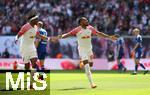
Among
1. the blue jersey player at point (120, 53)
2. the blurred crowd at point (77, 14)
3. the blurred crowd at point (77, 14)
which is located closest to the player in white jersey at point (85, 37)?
the blue jersey player at point (120, 53)

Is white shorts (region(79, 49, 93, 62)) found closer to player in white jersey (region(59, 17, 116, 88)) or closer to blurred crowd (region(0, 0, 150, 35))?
player in white jersey (region(59, 17, 116, 88))

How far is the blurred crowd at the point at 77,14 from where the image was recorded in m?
41.5

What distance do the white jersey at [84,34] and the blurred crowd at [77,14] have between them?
1643 cm

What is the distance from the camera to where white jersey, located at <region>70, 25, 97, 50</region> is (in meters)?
22.9

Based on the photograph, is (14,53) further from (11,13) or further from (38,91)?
(38,91)

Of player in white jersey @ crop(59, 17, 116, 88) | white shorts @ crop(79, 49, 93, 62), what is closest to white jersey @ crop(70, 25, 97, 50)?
player in white jersey @ crop(59, 17, 116, 88)

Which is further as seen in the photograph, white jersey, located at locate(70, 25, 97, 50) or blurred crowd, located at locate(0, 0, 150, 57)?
blurred crowd, located at locate(0, 0, 150, 57)

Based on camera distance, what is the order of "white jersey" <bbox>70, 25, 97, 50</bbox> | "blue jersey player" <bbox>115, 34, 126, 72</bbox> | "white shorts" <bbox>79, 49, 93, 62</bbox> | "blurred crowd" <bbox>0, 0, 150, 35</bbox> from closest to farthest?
"white shorts" <bbox>79, 49, 93, 62</bbox> → "white jersey" <bbox>70, 25, 97, 50</bbox> → "blue jersey player" <bbox>115, 34, 126, 72</bbox> → "blurred crowd" <bbox>0, 0, 150, 35</bbox>

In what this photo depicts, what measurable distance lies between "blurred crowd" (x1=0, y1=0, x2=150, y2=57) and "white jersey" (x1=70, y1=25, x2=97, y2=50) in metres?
16.4

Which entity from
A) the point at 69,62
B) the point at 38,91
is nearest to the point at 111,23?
the point at 69,62

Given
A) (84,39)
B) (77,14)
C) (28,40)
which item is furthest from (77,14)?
(28,40)

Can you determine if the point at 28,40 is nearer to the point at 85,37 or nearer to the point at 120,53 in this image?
the point at 85,37

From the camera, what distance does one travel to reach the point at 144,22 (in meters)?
41.3

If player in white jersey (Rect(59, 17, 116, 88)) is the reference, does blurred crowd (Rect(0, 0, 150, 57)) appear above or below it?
above
